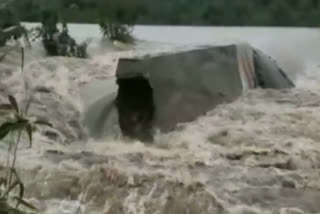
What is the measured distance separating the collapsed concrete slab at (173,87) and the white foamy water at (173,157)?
0.10 m

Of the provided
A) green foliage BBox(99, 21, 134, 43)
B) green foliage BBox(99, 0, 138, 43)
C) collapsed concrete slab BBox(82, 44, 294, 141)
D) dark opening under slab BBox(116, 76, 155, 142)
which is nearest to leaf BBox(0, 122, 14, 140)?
collapsed concrete slab BBox(82, 44, 294, 141)

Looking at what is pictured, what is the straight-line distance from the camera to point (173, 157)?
3.36m

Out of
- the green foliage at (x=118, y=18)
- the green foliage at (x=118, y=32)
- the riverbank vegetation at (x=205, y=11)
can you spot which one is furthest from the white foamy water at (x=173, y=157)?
the green foliage at (x=118, y=32)

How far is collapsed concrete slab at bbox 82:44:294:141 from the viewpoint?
4.16 m

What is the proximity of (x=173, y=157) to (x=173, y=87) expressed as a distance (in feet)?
3.30

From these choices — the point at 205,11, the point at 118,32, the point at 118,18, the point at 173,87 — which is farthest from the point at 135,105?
the point at 118,32

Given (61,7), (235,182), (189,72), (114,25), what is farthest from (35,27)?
(235,182)

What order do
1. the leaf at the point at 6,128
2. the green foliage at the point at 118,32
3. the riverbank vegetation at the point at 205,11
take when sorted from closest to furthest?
1. the leaf at the point at 6,128
2. the riverbank vegetation at the point at 205,11
3. the green foliage at the point at 118,32

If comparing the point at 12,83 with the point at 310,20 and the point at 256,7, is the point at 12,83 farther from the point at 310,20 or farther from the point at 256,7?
the point at 310,20

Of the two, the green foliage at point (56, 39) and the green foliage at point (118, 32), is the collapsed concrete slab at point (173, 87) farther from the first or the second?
the green foliage at point (118, 32)

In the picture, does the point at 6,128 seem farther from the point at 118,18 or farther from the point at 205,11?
the point at 118,18

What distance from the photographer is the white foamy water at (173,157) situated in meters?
2.71

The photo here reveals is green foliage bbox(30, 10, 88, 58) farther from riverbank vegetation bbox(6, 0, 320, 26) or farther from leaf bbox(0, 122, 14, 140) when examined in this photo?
leaf bbox(0, 122, 14, 140)

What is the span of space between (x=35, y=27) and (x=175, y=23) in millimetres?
1053
